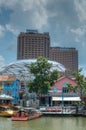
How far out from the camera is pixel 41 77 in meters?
76.6

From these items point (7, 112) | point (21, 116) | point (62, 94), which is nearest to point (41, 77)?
point (62, 94)

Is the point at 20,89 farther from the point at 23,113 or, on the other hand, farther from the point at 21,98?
the point at 23,113

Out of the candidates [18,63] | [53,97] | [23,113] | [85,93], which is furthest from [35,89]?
[18,63]

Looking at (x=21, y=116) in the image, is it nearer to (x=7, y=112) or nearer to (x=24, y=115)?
(x=24, y=115)

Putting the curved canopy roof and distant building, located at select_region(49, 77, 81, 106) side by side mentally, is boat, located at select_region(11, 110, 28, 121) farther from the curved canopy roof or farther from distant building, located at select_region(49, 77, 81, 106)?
the curved canopy roof

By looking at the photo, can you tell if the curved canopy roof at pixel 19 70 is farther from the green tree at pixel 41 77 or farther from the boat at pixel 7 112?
the boat at pixel 7 112

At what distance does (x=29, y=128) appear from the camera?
138 ft

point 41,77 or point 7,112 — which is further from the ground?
point 41,77

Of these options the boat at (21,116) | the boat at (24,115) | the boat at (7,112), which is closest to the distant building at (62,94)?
the boat at (7,112)

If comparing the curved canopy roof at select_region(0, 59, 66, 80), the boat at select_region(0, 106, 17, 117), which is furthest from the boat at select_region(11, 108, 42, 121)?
the curved canopy roof at select_region(0, 59, 66, 80)

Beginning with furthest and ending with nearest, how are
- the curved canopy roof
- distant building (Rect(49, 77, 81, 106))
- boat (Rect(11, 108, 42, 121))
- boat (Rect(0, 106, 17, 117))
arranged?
the curved canopy roof, distant building (Rect(49, 77, 81, 106)), boat (Rect(0, 106, 17, 117)), boat (Rect(11, 108, 42, 121))

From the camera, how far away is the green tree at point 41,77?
75188 mm

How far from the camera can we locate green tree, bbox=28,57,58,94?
75188 millimetres

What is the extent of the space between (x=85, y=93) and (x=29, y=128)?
121ft
